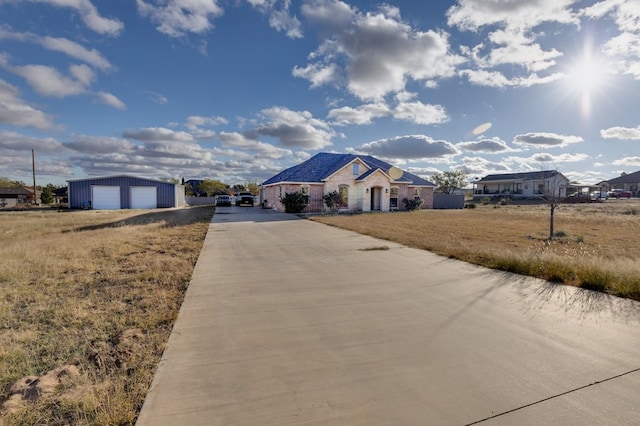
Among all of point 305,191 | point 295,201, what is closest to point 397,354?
point 295,201

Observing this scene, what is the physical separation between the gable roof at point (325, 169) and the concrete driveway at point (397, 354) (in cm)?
2290

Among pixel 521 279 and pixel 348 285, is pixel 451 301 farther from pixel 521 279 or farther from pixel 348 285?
pixel 521 279

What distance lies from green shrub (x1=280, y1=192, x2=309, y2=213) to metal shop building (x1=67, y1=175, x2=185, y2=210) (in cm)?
1910

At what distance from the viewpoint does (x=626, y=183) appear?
70.1 meters

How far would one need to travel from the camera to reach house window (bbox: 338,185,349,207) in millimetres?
28844

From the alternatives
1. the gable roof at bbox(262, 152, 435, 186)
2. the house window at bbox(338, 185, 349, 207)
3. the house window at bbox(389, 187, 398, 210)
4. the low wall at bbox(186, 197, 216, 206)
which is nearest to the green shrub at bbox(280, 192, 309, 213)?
the gable roof at bbox(262, 152, 435, 186)

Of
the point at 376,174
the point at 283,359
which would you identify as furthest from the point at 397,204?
the point at 283,359

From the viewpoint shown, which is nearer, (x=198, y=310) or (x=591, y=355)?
(x=591, y=355)

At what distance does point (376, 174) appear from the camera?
29.7m

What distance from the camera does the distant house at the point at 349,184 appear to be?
1128 inches

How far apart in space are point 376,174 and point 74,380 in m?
28.3

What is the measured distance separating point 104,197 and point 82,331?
38.1 m

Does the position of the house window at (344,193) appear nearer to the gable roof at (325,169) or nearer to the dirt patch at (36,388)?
the gable roof at (325,169)

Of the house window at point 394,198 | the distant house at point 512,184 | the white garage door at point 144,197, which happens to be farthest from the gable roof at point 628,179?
the white garage door at point 144,197
